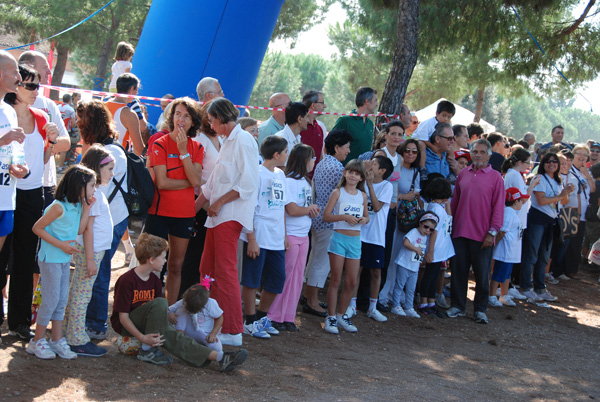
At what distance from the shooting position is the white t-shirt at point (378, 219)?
6.93 metres

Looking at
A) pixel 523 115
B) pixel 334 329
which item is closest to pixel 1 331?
pixel 334 329

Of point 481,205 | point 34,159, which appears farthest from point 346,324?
point 34,159

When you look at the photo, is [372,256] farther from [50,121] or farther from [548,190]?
[50,121]

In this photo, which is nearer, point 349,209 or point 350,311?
point 349,209

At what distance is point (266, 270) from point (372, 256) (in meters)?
1.47

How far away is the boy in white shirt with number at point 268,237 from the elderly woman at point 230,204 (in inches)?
13.4

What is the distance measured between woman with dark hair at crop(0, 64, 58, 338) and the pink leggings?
2.21m

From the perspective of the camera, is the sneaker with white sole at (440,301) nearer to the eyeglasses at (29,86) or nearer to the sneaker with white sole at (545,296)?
the sneaker with white sole at (545,296)

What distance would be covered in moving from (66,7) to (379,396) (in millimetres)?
18090

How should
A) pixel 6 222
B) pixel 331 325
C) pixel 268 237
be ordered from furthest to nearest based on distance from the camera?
pixel 331 325 → pixel 268 237 → pixel 6 222

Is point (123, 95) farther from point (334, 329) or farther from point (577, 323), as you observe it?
point (577, 323)

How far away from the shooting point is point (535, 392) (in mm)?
5453

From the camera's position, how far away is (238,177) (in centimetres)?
533

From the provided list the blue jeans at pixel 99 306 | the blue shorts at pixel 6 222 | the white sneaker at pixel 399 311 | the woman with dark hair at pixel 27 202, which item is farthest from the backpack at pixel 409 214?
the blue shorts at pixel 6 222
